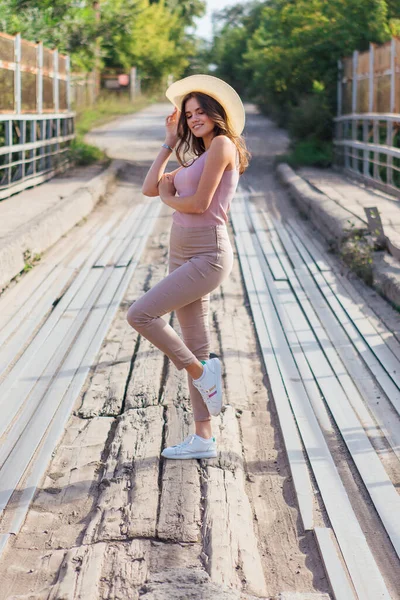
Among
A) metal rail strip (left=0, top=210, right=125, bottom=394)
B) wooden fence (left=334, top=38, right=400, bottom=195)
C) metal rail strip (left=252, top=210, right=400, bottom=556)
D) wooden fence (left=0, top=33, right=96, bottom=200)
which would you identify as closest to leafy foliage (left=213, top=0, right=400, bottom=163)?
wooden fence (left=334, top=38, right=400, bottom=195)

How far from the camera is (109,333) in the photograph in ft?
22.5

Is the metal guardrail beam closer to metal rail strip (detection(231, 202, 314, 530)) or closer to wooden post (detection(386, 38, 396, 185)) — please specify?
wooden post (detection(386, 38, 396, 185))

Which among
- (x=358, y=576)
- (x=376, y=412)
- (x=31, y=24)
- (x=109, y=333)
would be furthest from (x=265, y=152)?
Result: (x=358, y=576)

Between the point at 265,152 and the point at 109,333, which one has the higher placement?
the point at 265,152

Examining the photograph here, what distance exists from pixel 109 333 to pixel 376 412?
2.45 meters

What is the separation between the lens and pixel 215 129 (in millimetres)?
4062

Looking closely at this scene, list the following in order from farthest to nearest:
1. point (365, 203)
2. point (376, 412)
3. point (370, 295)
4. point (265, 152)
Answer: point (265, 152) → point (365, 203) → point (370, 295) → point (376, 412)

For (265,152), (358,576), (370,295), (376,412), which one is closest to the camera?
(358,576)

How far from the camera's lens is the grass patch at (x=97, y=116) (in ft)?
67.8

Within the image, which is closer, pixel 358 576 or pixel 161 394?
pixel 358 576

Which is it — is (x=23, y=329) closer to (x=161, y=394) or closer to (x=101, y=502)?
(x=161, y=394)

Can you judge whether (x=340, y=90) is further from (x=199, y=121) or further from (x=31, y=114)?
(x=199, y=121)

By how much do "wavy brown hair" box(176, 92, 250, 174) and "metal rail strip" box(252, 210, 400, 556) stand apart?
157 centimetres

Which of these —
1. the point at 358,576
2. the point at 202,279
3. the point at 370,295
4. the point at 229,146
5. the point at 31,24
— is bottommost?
the point at 358,576
